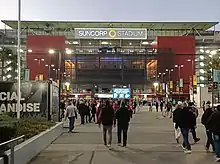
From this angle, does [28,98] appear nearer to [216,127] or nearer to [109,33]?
[216,127]

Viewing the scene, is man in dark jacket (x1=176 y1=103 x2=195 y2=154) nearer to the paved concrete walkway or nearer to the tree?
the paved concrete walkway

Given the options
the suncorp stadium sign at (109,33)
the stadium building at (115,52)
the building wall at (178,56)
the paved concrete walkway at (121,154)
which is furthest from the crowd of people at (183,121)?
the suncorp stadium sign at (109,33)

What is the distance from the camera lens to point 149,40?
102 m

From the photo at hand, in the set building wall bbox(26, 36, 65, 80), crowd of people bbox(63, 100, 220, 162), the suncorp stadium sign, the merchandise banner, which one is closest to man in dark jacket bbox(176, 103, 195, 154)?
crowd of people bbox(63, 100, 220, 162)

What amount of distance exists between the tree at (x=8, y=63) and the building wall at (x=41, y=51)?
137 inches

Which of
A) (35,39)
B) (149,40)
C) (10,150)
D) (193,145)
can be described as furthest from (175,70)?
(10,150)

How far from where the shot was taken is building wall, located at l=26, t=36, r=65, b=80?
282 ft

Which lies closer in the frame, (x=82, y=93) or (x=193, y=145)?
(x=193, y=145)

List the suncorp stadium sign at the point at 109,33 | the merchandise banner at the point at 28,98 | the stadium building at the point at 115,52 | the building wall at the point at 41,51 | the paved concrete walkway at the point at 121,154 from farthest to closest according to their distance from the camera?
1. the suncorp stadium sign at the point at 109,33
2. the stadium building at the point at 115,52
3. the building wall at the point at 41,51
4. the merchandise banner at the point at 28,98
5. the paved concrete walkway at the point at 121,154

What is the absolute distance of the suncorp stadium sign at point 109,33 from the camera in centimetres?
9050

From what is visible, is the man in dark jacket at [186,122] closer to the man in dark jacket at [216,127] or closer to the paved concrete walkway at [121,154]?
the paved concrete walkway at [121,154]

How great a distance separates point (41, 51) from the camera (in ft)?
287

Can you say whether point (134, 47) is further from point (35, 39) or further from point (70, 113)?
point (70, 113)

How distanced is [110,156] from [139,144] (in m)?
3.67
